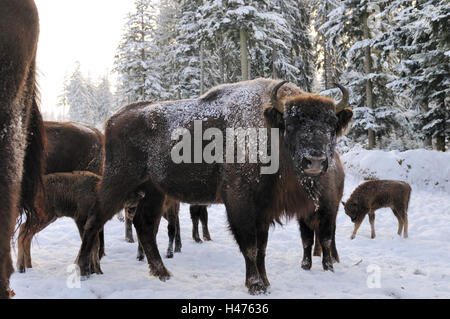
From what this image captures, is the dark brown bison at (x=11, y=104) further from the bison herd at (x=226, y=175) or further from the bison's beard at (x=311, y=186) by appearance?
the bison's beard at (x=311, y=186)

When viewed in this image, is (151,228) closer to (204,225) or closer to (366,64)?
(204,225)

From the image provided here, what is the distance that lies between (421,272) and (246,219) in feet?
10.4

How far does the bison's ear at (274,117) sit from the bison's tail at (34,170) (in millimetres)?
2591

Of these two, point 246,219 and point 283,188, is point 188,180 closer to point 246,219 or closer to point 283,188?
point 246,219

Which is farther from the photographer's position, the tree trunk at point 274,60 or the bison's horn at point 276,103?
the tree trunk at point 274,60

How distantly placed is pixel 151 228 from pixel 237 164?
1917 millimetres

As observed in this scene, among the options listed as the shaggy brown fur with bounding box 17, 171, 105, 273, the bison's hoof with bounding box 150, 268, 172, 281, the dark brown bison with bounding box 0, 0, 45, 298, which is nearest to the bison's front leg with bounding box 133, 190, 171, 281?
the bison's hoof with bounding box 150, 268, 172, 281

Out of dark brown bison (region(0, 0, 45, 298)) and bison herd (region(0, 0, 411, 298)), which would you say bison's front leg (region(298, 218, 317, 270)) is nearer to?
bison herd (region(0, 0, 411, 298))

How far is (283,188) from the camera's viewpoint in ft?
13.5

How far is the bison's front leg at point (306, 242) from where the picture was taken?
17.9ft

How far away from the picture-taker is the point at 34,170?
201 centimetres

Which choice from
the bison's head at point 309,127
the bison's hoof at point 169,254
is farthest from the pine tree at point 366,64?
the bison's head at point 309,127

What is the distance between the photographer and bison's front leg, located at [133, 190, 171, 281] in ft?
16.0

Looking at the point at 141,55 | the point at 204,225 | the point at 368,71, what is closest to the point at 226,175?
the point at 204,225
